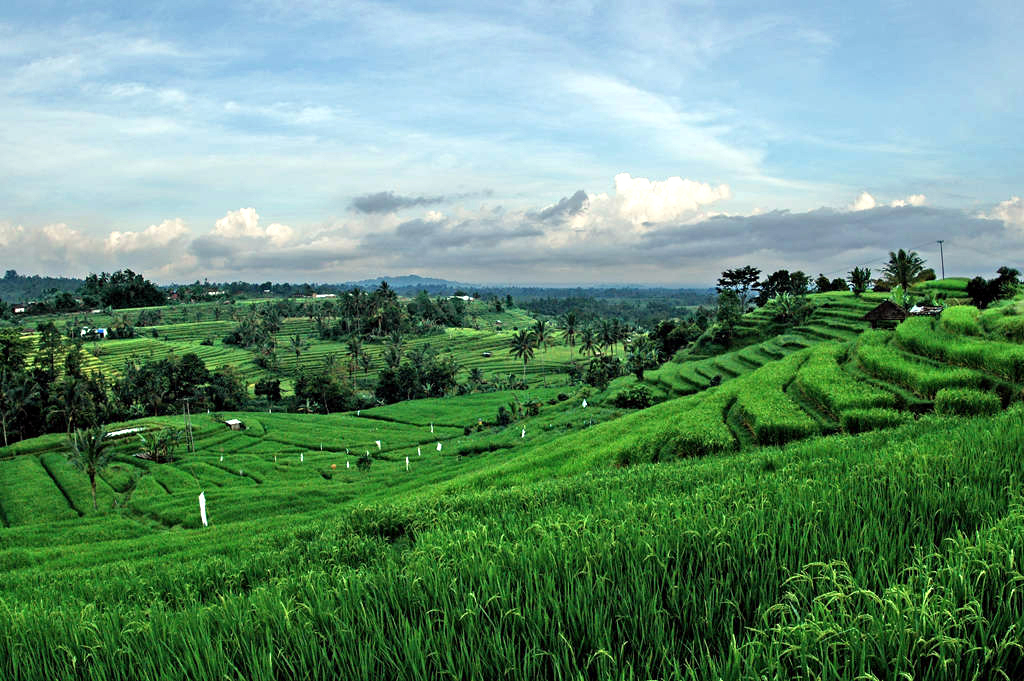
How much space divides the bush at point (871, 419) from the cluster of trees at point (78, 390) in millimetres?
73886

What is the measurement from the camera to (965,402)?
13.7 m

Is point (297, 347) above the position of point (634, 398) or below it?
above

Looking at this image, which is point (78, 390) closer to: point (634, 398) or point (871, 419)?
point (634, 398)

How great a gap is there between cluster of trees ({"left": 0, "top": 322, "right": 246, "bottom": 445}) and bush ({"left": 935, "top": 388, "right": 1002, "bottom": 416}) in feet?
249

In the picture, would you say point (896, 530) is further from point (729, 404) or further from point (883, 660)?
point (729, 404)

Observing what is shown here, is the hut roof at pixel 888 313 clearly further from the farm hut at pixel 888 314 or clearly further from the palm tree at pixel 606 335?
the palm tree at pixel 606 335

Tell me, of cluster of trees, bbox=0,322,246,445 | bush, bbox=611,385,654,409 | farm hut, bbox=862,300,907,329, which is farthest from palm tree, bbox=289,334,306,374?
farm hut, bbox=862,300,907,329

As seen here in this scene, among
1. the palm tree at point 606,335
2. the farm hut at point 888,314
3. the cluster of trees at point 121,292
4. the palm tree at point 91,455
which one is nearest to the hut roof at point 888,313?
the farm hut at point 888,314

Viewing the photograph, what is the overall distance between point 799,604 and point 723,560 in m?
0.61

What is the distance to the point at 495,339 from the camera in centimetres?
13612

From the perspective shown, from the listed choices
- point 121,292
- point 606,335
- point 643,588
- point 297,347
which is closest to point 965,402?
point 643,588

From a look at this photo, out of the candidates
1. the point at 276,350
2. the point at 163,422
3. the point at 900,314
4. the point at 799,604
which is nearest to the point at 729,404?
the point at 799,604

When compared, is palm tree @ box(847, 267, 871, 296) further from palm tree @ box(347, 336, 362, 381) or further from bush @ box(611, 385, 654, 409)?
palm tree @ box(347, 336, 362, 381)

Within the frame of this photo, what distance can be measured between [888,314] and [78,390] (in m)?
80.6
